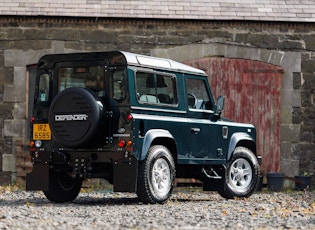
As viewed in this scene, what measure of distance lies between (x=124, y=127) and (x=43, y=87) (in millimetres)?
1628

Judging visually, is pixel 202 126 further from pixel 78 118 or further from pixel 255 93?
pixel 255 93

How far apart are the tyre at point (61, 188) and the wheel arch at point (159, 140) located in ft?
4.96

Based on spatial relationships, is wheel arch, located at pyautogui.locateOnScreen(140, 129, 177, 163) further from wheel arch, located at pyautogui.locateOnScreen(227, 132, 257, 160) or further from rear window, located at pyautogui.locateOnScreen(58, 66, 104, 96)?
wheel arch, located at pyautogui.locateOnScreen(227, 132, 257, 160)

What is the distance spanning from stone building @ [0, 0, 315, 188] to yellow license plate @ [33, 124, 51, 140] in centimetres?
541

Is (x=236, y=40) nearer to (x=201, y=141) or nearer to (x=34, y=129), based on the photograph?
(x=201, y=141)

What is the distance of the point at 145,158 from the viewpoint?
11.3 metres

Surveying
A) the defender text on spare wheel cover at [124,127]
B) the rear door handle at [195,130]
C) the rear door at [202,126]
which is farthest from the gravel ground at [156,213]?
the rear door handle at [195,130]

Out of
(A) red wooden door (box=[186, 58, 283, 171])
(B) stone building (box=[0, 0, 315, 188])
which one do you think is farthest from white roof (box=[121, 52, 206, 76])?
(B) stone building (box=[0, 0, 315, 188])

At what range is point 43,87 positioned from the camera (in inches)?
474

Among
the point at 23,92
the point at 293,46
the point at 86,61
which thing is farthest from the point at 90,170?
the point at 293,46

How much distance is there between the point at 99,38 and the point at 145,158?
670 cm

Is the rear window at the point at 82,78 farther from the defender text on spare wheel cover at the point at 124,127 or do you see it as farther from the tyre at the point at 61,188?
the tyre at the point at 61,188

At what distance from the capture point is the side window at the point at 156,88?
11.6 meters

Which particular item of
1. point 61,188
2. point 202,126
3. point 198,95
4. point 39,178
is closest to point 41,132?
point 39,178
